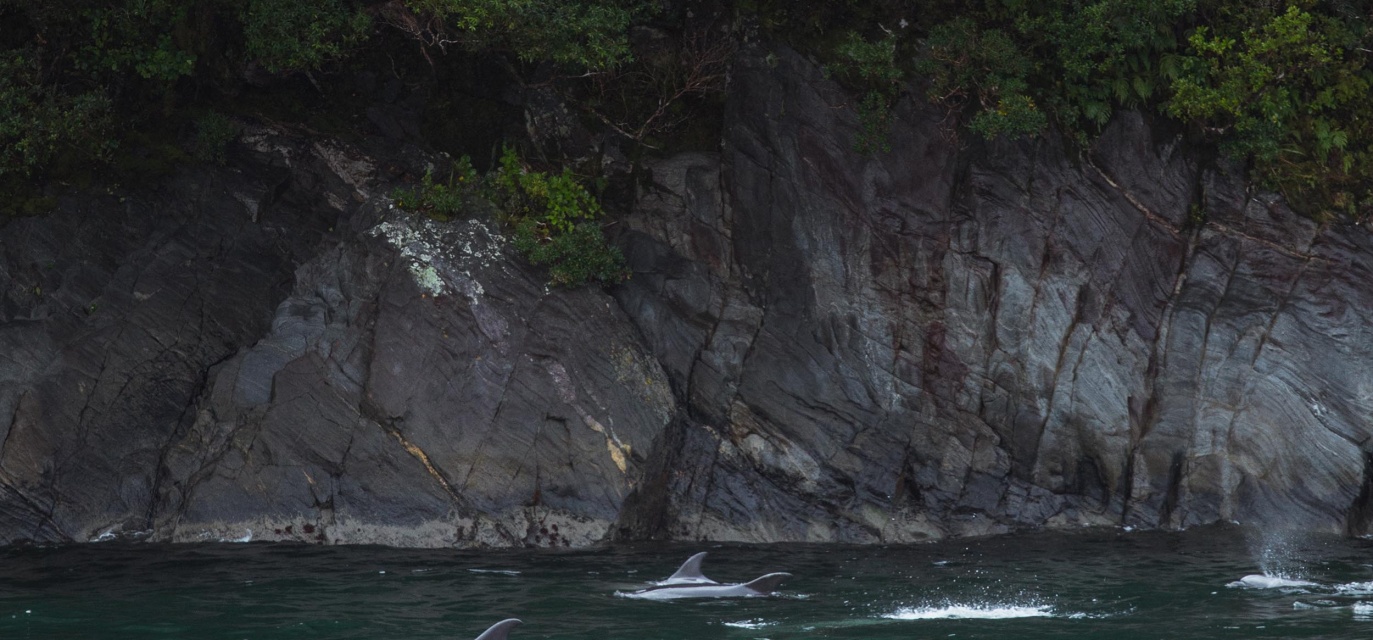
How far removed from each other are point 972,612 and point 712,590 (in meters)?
2.52

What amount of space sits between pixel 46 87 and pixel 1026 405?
13811 millimetres

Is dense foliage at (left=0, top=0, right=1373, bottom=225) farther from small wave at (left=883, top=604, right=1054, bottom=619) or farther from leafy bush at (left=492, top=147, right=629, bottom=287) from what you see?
small wave at (left=883, top=604, right=1054, bottom=619)

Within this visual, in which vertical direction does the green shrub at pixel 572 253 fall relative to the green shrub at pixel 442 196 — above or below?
below

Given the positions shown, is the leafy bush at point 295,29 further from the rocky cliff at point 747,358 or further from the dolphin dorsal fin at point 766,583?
the dolphin dorsal fin at point 766,583

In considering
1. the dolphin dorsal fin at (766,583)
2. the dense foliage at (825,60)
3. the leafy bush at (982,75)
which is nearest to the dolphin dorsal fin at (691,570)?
the dolphin dorsal fin at (766,583)

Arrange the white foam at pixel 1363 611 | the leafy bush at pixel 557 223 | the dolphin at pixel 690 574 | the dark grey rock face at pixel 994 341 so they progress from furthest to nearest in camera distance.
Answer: the leafy bush at pixel 557 223, the dark grey rock face at pixel 994 341, the dolphin at pixel 690 574, the white foam at pixel 1363 611

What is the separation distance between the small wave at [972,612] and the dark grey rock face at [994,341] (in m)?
4.15

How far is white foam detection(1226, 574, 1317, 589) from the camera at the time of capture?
12344mm

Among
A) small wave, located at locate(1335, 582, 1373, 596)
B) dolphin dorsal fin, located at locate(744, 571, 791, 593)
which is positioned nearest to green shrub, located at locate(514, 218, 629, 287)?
dolphin dorsal fin, located at locate(744, 571, 791, 593)

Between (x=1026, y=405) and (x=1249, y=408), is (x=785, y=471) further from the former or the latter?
(x=1249, y=408)

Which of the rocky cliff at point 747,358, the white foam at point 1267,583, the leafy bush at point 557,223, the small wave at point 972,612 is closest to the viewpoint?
the small wave at point 972,612

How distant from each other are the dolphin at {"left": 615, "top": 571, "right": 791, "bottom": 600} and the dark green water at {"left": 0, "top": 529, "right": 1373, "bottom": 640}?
19 cm

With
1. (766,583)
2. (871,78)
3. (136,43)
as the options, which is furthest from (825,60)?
(136,43)

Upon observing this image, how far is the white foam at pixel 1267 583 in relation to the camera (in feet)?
40.5
